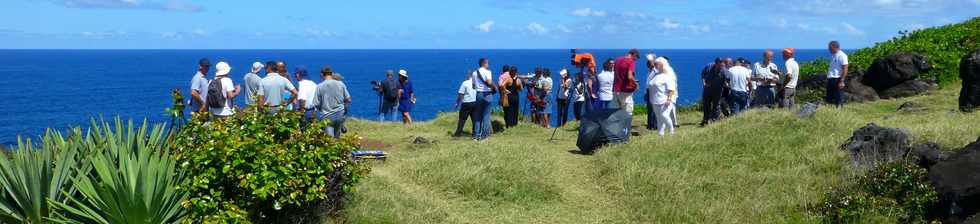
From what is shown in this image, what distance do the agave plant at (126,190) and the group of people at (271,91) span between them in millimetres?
3827

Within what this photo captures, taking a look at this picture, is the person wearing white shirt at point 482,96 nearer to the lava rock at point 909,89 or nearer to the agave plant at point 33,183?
the agave plant at point 33,183

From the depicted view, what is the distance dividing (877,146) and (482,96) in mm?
6925

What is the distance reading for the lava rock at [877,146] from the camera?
37.5 ft

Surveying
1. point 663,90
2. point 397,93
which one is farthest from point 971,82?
point 397,93

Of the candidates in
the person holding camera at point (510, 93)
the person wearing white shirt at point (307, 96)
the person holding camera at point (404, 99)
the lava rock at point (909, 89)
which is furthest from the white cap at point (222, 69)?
the lava rock at point (909, 89)

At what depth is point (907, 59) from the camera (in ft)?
78.3

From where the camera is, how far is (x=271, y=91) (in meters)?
14.0

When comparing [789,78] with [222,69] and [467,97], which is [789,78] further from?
[222,69]

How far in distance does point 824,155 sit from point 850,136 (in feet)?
4.35

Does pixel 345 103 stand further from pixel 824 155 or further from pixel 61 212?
pixel 824 155

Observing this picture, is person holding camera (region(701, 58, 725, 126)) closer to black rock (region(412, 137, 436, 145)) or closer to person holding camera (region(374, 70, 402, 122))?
black rock (region(412, 137, 436, 145))

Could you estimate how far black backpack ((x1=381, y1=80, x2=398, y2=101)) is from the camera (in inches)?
797

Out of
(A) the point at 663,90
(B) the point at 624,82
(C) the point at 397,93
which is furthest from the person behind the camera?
(C) the point at 397,93

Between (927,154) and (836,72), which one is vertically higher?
(836,72)
